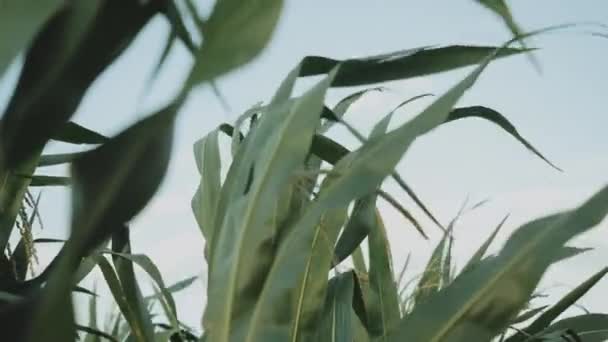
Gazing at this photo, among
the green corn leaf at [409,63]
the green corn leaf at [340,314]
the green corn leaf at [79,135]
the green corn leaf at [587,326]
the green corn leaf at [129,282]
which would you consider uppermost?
the green corn leaf at [79,135]

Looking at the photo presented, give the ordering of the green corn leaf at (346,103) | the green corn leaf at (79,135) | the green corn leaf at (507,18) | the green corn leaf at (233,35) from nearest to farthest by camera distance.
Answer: the green corn leaf at (233,35) < the green corn leaf at (507,18) < the green corn leaf at (79,135) < the green corn leaf at (346,103)

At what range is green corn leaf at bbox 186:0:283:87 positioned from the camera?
0.21 metres

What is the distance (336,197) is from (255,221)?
0.05 m

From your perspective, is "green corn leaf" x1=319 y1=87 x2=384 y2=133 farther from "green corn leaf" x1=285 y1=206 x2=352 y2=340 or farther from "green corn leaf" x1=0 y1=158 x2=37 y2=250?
"green corn leaf" x1=0 y1=158 x2=37 y2=250

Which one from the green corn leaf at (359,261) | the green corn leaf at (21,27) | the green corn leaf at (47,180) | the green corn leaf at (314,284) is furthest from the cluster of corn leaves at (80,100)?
the green corn leaf at (359,261)

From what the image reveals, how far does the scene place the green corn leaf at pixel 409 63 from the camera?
0.48 m

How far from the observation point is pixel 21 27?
21 cm

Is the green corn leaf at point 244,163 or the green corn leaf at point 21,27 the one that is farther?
the green corn leaf at point 244,163

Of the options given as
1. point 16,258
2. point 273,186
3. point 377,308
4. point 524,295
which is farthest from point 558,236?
point 16,258

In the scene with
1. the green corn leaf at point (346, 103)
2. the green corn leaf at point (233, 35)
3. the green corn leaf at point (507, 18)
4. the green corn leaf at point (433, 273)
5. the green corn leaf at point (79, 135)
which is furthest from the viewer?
the green corn leaf at point (433, 273)

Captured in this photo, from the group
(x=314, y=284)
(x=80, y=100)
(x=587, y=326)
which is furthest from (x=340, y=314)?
(x=80, y=100)

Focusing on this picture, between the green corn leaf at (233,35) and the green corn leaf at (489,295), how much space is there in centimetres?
26

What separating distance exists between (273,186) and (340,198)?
0.14 feet

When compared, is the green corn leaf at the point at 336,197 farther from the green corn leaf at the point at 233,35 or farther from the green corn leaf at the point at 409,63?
the green corn leaf at the point at 233,35
